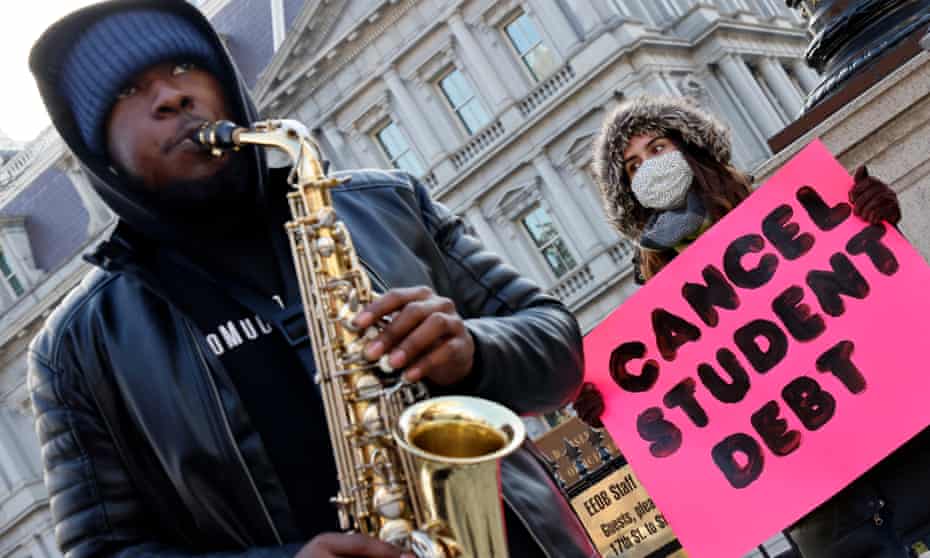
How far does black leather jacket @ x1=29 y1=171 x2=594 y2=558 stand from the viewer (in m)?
2.14

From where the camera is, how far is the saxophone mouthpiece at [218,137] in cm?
223

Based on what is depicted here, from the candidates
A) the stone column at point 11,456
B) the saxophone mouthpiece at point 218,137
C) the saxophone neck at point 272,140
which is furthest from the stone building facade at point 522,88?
the saxophone mouthpiece at point 218,137

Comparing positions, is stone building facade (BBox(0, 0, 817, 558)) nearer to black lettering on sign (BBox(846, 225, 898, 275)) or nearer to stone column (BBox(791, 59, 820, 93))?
stone column (BBox(791, 59, 820, 93))

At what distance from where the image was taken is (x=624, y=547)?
1162 centimetres

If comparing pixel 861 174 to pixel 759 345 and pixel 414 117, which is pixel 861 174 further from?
pixel 414 117

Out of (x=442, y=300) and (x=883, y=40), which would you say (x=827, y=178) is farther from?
(x=442, y=300)

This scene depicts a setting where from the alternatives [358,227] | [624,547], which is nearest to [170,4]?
[358,227]

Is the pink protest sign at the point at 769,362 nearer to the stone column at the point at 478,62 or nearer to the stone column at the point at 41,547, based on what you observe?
the stone column at the point at 478,62

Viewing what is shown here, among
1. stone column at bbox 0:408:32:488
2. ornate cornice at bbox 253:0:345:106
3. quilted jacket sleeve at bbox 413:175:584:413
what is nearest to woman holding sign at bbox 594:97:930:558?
quilted jacket sleeve at bbox 413:175:584:413

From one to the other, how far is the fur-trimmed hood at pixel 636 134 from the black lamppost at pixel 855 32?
836 mm

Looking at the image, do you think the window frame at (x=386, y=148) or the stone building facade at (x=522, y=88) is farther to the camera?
the window frame at (x=386, y=148)

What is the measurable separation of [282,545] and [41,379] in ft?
1.97

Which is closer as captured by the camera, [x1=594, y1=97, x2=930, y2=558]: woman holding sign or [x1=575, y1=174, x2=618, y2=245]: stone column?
[x1=594, y1=97, x2=930, y2=558]: woman holding sign

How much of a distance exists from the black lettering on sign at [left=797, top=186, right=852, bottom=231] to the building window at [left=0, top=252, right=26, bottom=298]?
30854 mm
